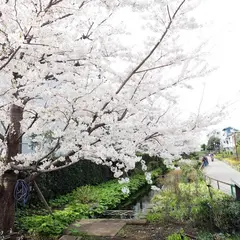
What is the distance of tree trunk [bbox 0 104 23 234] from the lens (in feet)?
16.3

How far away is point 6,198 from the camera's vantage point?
498cm

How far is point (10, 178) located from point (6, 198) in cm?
36

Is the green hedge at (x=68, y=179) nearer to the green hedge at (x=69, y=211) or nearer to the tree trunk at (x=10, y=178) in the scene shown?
the green hedge at (x=69, y=211)

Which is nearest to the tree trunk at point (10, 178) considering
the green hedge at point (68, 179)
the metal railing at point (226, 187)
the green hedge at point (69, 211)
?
the green hedge at point (69, 211)

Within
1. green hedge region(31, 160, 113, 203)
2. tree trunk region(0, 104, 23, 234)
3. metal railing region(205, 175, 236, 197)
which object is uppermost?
tree trunk region(0, 104, 23, 234)

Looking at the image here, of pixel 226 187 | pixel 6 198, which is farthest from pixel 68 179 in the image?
pixel 226 187

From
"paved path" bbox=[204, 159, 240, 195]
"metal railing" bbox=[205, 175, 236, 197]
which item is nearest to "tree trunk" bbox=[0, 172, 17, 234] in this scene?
"paved path" bbox=[204, 159, 240, 195]

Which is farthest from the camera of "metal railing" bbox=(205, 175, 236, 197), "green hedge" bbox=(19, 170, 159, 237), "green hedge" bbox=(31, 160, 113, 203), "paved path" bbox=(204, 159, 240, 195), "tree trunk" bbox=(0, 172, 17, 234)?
"green hedge" bbox=(31, 160, 113, 203)

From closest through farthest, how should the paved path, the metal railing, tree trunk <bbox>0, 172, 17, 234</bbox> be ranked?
1. tree trunk <bbox>0, 172, 17, 234</bbox>
2. the metal railing
3. the paved path

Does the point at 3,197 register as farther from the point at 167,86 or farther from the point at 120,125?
the point at 167,86

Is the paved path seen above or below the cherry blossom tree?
below

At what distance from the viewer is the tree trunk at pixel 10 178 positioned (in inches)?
196

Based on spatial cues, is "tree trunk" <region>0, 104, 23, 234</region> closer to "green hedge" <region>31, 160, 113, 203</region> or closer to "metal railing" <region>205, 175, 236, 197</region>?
"green hedge" <region>31, 160, 113, 203</region>

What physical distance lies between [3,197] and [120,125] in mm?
2534
